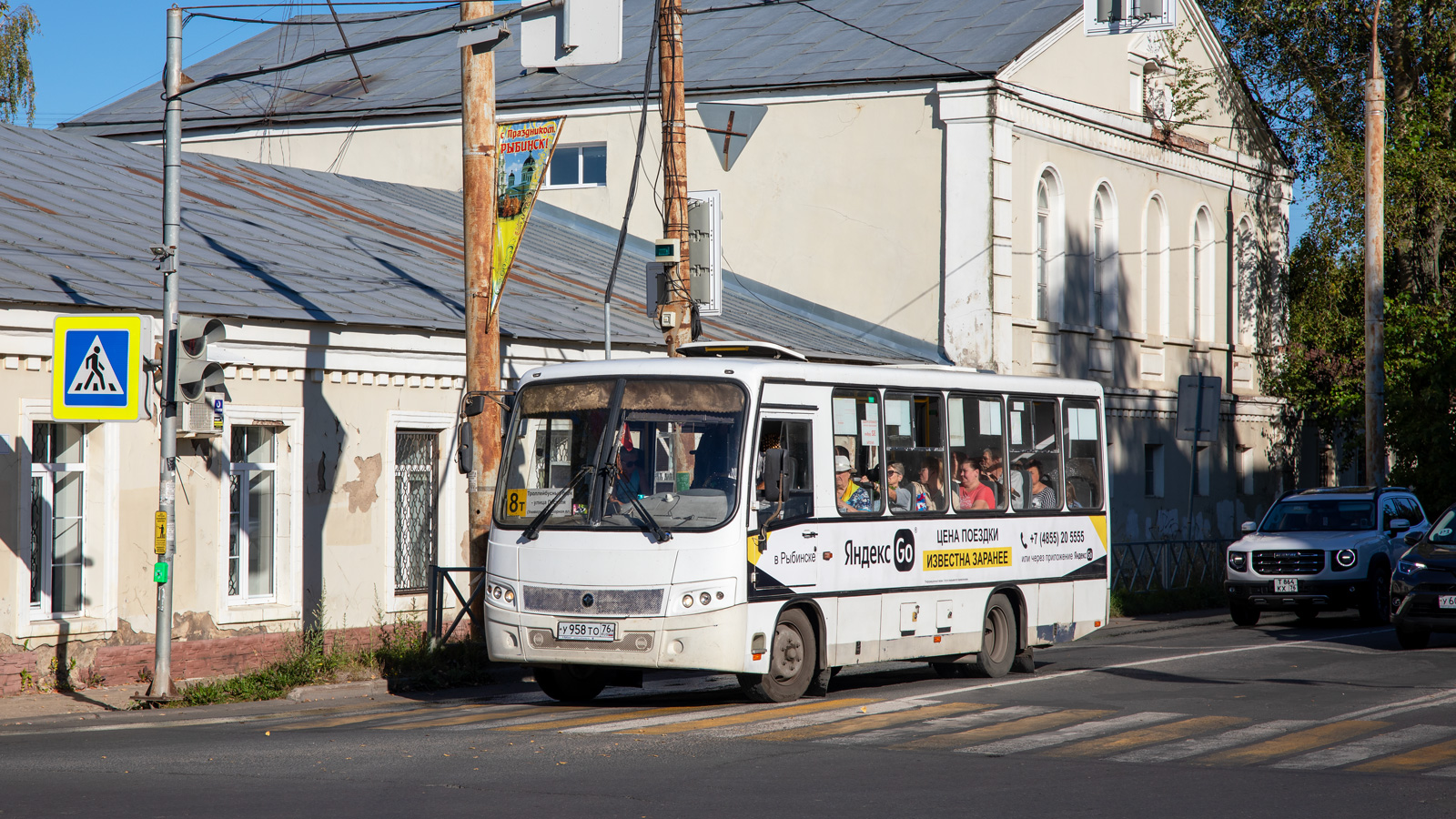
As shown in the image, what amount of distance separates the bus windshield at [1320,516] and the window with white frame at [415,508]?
12.2 metres

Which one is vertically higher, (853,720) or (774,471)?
(774,471)

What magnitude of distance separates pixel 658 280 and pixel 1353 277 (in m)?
25.8

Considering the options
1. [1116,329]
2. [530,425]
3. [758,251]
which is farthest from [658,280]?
[1116,329]

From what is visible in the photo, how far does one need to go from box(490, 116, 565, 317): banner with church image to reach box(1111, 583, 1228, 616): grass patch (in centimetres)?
1353

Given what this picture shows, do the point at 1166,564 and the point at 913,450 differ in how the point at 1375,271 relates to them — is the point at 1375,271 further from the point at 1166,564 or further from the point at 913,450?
the point at 913,450

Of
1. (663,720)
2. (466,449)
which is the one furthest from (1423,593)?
(466,449)

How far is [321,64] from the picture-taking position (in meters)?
34.8

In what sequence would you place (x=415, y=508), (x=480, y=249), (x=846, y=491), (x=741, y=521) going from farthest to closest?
(x=415, y=508)
(x=480, y=249)
(x=846, y=491)
(x=741, y=521)

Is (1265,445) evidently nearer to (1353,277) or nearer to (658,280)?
(1353,277)

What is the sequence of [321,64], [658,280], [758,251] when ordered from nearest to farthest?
[658,280] → [758,251] → [321,64]

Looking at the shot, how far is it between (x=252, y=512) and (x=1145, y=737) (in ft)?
31.9

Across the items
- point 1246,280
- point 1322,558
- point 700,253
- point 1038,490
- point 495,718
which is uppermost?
point 1246,280

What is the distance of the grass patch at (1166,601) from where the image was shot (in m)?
26.3

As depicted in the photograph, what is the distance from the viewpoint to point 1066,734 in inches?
461
